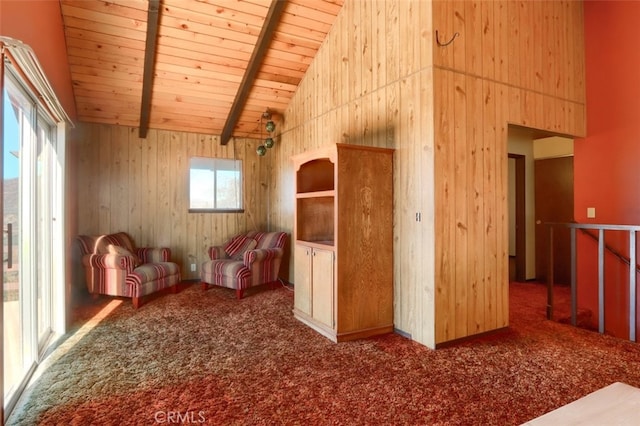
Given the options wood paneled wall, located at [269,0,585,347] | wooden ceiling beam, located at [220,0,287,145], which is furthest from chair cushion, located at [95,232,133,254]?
wood paneled wall, located at [269,0,585,347]

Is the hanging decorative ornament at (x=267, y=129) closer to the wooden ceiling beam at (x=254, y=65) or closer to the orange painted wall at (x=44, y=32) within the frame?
A: the wooden ceiling beam at (x=254, y=65)

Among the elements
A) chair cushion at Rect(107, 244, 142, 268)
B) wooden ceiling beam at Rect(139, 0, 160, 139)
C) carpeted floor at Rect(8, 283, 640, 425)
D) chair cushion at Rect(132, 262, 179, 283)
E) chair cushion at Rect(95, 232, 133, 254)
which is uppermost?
wooden ceiling beam at Rect(139, 0, 160, 139)

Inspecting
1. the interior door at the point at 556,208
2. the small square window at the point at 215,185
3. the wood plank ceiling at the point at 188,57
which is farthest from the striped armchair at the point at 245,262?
the interior door at the point at 556,208

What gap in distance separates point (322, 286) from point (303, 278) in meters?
0.39

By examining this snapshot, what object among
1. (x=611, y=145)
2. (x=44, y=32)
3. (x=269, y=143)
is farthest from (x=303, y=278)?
(x=611, y=145)

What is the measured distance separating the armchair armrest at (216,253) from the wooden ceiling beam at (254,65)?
1686 mm

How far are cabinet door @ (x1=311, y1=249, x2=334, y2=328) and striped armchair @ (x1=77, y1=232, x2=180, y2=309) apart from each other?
2.13 meters

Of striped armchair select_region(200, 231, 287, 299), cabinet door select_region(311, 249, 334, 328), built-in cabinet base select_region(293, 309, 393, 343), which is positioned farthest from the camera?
striped armchair select_region(200, 231, 287, 299)

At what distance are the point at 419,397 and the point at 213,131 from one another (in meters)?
4.75

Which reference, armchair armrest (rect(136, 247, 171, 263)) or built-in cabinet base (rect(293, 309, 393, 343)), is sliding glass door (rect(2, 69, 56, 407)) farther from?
built-in cabinet base (rect(293, 309, 393, 343))

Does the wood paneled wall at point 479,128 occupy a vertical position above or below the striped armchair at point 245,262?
above

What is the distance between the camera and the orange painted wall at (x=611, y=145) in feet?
12.1

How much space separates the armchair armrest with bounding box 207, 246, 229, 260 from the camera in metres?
5.21

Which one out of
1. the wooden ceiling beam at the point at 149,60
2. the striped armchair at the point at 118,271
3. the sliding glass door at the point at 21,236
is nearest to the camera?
the sliding glass door at the point at 21,236
